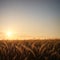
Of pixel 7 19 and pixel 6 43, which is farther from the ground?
pixel 7 19

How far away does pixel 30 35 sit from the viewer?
2453mm

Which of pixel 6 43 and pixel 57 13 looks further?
pixel 57 13

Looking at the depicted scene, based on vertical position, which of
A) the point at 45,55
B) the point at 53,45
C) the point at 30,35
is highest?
the point at 30,35

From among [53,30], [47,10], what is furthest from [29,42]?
[47,10]

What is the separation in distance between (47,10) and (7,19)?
76 centimetres

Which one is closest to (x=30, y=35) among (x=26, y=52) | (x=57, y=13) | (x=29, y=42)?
(x=29, y=42)

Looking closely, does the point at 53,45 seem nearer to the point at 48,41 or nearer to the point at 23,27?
the point at 48,41

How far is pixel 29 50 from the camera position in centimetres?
233

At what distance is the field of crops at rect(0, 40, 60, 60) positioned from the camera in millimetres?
2314

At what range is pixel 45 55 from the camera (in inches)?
91.8

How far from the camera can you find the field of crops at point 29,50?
7.59 ft

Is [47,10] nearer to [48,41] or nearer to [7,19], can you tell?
[48,41]

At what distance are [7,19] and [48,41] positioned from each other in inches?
33.5

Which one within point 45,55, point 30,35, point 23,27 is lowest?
point 45,55
